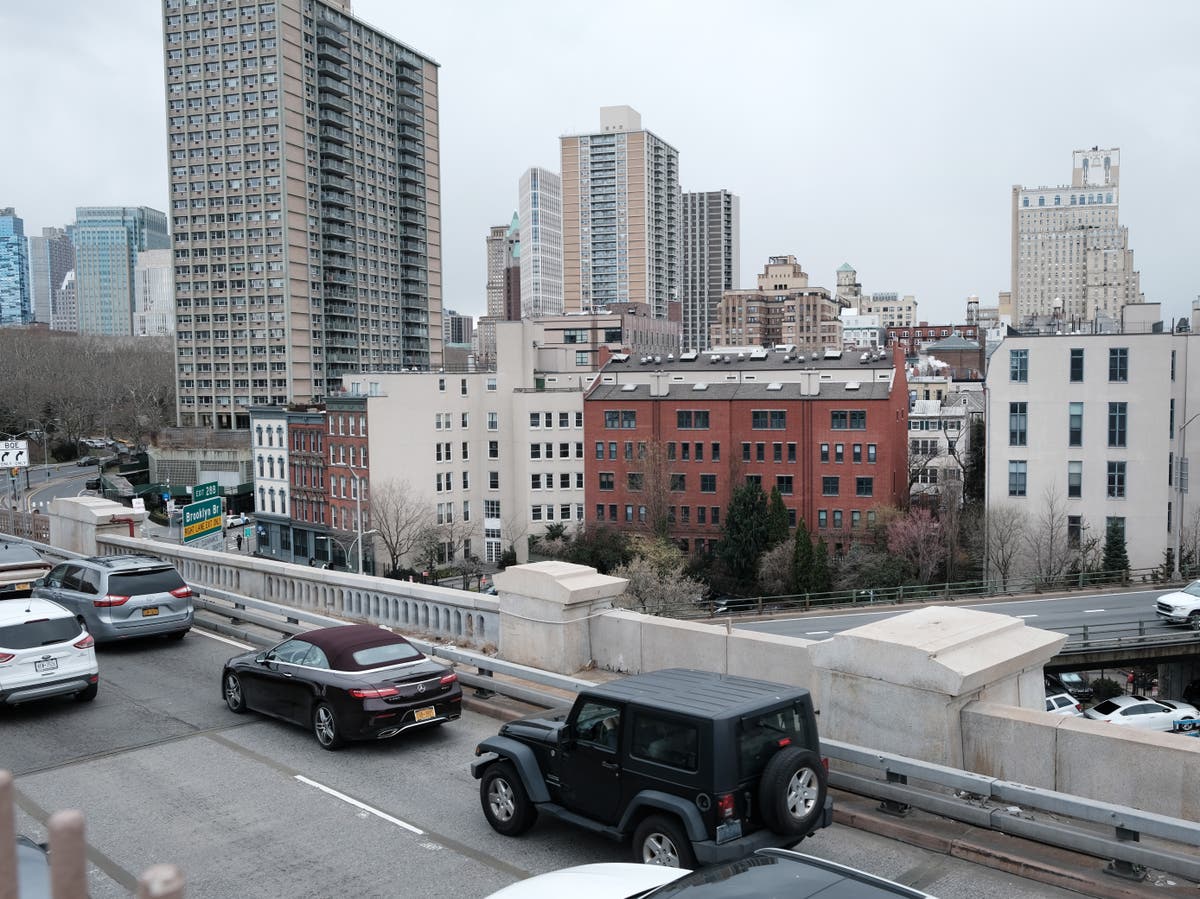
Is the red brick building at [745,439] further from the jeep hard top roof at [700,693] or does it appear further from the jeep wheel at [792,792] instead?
the jeep wheel at [792,792]

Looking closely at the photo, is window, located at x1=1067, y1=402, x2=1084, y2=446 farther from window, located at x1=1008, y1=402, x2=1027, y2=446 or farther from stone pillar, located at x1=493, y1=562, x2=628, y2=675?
stone pillar, located at x1=493, y1=562, x2=628, y2=675

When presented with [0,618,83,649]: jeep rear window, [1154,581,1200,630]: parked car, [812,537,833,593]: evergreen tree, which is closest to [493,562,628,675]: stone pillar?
[0,618,83,649]: jeep rear window

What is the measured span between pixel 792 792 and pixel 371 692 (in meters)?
5.63

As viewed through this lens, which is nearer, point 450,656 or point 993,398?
point 450,656

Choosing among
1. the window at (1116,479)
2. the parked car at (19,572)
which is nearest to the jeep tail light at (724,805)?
the parked car at (19,572)

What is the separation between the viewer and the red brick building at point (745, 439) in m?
77.4

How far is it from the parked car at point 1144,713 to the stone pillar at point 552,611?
1060 inches

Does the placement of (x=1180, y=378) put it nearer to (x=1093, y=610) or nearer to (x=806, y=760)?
(x=1093, y=610)

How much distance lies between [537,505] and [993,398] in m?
39.2

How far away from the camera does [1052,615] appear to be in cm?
4762

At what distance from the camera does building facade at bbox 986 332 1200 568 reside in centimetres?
6197

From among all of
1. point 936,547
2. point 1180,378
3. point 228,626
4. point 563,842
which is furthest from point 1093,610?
point 563,842

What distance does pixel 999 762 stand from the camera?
9.25m

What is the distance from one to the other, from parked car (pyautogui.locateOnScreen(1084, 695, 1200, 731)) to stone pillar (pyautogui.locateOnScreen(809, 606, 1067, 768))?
2740 cm
